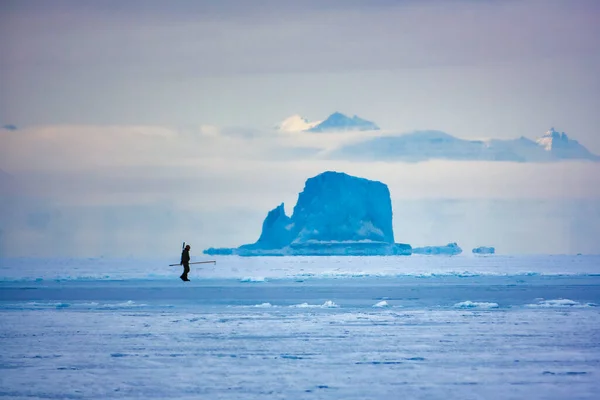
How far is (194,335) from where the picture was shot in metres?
23.7

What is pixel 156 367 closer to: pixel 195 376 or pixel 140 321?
pixel 195 376

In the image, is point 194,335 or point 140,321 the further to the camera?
point 140,321

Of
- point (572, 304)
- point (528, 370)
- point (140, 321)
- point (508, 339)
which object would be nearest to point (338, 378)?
point (528, 370)

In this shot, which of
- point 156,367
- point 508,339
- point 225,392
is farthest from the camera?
point 508,339

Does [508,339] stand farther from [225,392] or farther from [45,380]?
[45,380]

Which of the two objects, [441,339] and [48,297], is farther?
[48,297]

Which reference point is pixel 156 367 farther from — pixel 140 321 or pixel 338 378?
pixel 140 321

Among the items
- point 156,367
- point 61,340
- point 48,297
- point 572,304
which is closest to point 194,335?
point 61,340

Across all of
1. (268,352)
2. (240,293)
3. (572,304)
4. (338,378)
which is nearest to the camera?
(338,378)

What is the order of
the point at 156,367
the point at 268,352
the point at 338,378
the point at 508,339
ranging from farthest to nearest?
the point at 508,339 → the point at 268,352 → the point at 156,367 → the point at 338,378

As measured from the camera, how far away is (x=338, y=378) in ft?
53.8

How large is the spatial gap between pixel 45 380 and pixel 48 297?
26.2 meters

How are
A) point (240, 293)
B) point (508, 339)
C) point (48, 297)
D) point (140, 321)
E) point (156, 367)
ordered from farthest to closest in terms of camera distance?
point (240, 293) < point (48, 297) < point (140, 321) < point (508, 339) < point (156, 367)

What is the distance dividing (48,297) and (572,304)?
23.5 meters
